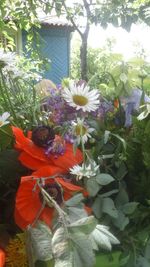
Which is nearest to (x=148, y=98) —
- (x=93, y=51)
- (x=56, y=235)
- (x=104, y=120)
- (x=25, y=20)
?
(x=104, y=120)

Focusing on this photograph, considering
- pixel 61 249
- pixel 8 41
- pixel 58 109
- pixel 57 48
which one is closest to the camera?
pixel 61 249

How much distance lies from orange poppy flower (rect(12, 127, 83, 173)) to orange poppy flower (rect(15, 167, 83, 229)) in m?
0.04

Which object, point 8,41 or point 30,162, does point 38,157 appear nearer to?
point 30,162

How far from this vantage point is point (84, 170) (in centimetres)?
50

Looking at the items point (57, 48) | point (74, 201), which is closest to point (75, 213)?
point (74, 201)

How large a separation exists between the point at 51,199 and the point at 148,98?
0.27 metres

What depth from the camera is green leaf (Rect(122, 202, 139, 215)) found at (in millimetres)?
511

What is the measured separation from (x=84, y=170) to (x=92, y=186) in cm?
2

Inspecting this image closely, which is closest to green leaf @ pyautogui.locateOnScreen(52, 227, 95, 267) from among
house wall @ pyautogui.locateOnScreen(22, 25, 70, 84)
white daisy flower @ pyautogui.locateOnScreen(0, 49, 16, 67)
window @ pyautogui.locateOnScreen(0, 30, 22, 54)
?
white daisy flower @ pyautogui.locateOnScreen(0, 49, 16, 67)

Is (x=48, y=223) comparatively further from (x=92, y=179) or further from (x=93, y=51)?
(x=93, y=51)

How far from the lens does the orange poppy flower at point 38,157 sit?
0.53 meters

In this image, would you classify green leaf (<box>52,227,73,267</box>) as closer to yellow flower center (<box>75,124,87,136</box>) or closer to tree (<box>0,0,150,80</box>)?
yellow flower center (<box>75,124,87,136</box>)

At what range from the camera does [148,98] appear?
2.10ft

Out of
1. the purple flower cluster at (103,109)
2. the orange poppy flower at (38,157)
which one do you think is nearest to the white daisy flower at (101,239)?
the orange poppy flower at (38,157)
